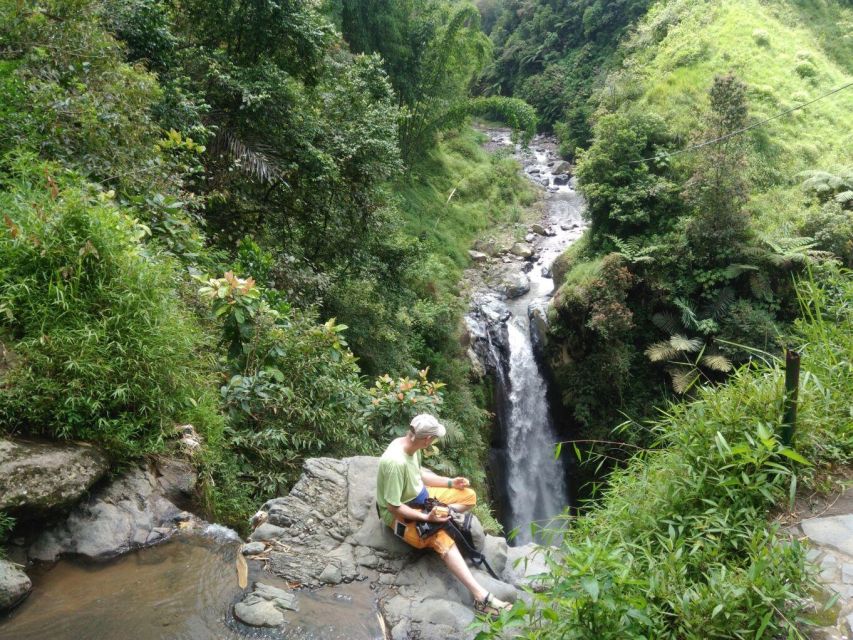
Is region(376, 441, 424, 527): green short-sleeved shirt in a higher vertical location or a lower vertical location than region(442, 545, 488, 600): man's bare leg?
higher

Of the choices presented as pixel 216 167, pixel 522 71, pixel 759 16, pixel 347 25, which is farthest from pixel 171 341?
pixel 522 71

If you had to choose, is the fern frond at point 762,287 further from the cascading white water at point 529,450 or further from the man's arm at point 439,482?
the man's arm at point 439,482

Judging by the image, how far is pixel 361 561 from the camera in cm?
356

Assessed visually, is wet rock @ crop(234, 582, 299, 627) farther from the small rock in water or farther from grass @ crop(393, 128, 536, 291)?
grass @ crop(393, 128, 536, 291)

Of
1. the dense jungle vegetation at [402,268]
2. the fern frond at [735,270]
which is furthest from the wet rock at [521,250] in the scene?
the fern frond at [735,270]

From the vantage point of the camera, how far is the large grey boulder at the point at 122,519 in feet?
9.60

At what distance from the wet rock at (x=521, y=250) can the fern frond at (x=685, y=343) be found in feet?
25.1

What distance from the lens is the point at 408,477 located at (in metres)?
3.53

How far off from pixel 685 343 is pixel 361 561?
923 cm

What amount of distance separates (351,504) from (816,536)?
2.97 m

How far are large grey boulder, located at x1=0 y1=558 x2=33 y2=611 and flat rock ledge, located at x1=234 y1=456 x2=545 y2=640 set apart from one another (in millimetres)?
1019

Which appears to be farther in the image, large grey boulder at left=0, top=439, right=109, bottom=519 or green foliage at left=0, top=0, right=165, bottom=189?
green foliage at left=0, top=0, right=165, bottom=189

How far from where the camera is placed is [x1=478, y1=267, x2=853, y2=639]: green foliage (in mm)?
2158

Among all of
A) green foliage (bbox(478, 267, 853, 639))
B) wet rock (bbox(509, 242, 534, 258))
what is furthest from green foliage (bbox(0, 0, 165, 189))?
wet rock (bbox(509, 242, 534, 258))
